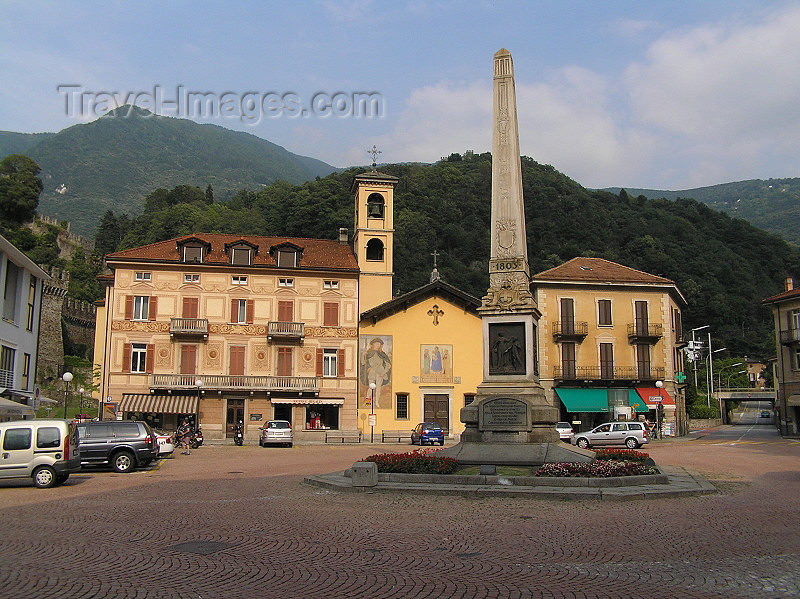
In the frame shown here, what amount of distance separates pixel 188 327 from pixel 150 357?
2.71 m

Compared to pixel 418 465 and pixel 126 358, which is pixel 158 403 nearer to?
pixel 126 358

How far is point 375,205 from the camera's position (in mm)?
47281

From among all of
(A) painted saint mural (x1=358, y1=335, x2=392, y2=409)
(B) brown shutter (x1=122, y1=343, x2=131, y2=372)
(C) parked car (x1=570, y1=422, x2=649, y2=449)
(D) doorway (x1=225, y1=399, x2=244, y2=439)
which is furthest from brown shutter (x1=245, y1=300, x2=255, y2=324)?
(C) parked car (x1=570, y1=422, x2=649, y2=449)

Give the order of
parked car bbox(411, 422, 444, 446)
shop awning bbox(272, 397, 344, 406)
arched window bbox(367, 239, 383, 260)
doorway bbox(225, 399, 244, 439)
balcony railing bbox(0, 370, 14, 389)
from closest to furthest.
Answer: balcony railing bbox(0, 370, 14, 389) → parked car bbox(411, 422, 444, 446) → doorway bbox(225, 399, 244, 439) → shop awning bbox(272, 397, 344, 406) → arched window bbox(367, 239, 383, 260)

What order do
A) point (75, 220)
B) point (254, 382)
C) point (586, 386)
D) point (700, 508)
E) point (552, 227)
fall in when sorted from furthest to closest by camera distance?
point (75, 220) → point (552, 227) → point (586, 386) → point (254, 382) → point (700, 508)

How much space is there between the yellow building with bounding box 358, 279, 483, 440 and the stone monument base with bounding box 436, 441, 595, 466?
2662 cm

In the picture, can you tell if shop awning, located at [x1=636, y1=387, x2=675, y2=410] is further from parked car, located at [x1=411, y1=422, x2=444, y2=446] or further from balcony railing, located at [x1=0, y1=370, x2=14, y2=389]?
balcony railing, located at [x1=0, y1=370, x2=14, y2=389]

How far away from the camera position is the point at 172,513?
40.9 ft

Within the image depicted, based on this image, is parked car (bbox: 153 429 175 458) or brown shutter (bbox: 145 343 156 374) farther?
brown shutter (bbox: 145 343 156 374)

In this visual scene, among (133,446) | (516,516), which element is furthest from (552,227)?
(516,516)

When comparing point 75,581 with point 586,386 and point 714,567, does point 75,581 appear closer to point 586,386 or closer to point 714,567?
point 714,567

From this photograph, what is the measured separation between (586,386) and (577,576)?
133 feet

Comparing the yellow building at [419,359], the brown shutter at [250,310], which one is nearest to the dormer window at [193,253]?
the brown shutter at [250,310]

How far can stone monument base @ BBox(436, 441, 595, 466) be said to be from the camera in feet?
53.3
